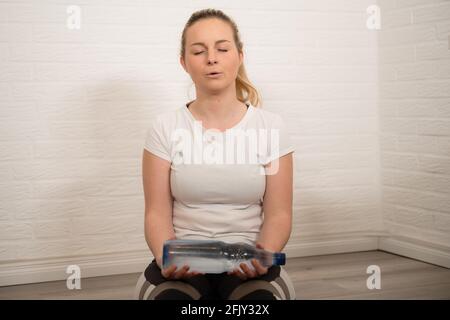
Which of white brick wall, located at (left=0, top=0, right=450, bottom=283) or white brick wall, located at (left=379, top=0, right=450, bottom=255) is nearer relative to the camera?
white brick wall, located at (left=0, top=0, right=450, bottom=283)

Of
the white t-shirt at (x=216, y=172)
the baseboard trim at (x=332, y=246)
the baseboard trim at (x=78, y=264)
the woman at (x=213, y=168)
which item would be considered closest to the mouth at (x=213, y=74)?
the woman at (x=213, y=168)

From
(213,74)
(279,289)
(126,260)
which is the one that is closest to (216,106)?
(213,74)

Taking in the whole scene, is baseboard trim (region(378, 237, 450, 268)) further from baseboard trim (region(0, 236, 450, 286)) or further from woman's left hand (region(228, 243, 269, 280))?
woman's left hand (region(228, 243, 269, 280))

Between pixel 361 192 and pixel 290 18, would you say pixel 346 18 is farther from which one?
pixel 361 192

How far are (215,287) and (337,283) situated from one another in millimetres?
1037

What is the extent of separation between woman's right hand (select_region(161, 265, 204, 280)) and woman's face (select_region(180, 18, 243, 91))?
0.45 metres

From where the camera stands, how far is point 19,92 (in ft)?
7.14

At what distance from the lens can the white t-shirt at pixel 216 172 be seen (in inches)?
53.0

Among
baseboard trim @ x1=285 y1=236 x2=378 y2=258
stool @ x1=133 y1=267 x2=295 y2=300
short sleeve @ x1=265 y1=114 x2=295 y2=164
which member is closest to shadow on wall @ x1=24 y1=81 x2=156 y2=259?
baseboard trim @ x1=285 y1=236 x2=378 y2=258

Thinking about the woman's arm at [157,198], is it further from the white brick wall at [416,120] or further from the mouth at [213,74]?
the white brick wall at [416,120]

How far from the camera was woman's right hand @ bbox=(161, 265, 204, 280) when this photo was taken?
1169mm

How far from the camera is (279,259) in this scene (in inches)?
47.4

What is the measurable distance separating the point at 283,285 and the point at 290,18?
160 centimetres
